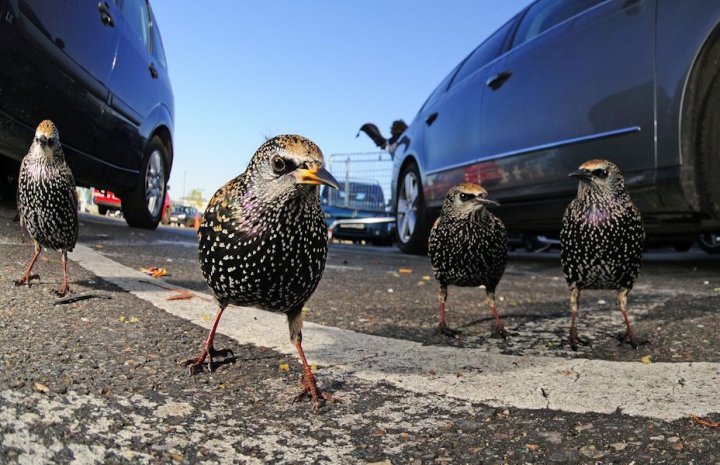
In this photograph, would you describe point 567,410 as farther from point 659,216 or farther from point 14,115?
point 14,115

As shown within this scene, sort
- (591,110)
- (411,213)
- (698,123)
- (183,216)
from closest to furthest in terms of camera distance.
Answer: (698,123) → (591,110) → (411,213) → (183,216)

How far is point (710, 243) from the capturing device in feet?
28.0

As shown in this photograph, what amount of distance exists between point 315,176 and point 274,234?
10.7 inches

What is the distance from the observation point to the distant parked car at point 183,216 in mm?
34528

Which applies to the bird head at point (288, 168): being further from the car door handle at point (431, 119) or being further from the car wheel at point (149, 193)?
the car wheel at point (149, 193)

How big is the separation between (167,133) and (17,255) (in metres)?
4.36

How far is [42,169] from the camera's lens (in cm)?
347

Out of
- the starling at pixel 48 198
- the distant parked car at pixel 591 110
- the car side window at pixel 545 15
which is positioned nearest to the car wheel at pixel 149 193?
the distant parked car at pixel 591 110

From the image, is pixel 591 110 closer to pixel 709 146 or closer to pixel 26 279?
pixel 709 146

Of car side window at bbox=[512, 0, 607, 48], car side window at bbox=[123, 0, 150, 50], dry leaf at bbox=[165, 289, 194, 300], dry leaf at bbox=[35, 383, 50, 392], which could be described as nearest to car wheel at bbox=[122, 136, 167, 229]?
car side window at bbox=[123, 0, 150, 50]

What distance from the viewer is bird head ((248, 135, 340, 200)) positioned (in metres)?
1.93

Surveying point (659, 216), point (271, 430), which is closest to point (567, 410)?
point (271, 430)

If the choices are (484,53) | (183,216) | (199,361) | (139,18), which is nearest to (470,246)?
(199,361)

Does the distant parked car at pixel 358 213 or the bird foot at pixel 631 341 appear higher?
the distant parked car at pixel 358 213
